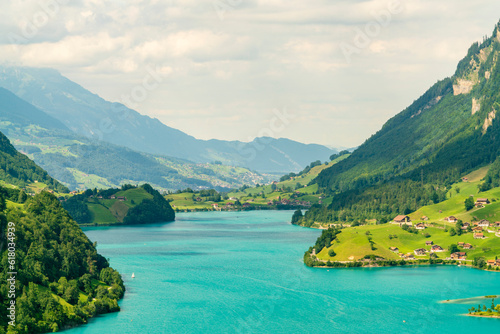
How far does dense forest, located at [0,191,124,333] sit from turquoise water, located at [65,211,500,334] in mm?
3890

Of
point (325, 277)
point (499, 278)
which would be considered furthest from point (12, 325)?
point (499, 278)

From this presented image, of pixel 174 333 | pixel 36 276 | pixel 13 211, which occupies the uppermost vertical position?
pixel 13 211

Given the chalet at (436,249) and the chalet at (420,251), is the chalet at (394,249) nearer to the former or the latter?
the chalet at (420,251)

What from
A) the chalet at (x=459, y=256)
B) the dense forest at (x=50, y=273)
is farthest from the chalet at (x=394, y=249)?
the dense forest at (x=50, y=273)

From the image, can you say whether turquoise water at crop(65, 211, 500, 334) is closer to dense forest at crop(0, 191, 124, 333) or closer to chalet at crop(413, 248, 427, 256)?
dense forest at crop(0, 191, 124, 333)

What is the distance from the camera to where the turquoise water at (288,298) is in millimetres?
121812

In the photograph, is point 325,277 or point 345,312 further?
point 325,277

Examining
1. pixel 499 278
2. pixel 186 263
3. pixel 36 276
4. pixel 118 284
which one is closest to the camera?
pixel 36 276

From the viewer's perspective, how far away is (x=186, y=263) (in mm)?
193750

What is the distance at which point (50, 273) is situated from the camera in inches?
5049

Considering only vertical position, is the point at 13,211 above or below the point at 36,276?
above

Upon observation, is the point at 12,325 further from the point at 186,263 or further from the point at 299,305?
the point at 186,263

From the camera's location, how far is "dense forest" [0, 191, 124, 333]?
363ft

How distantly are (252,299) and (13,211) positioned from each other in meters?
52.5
